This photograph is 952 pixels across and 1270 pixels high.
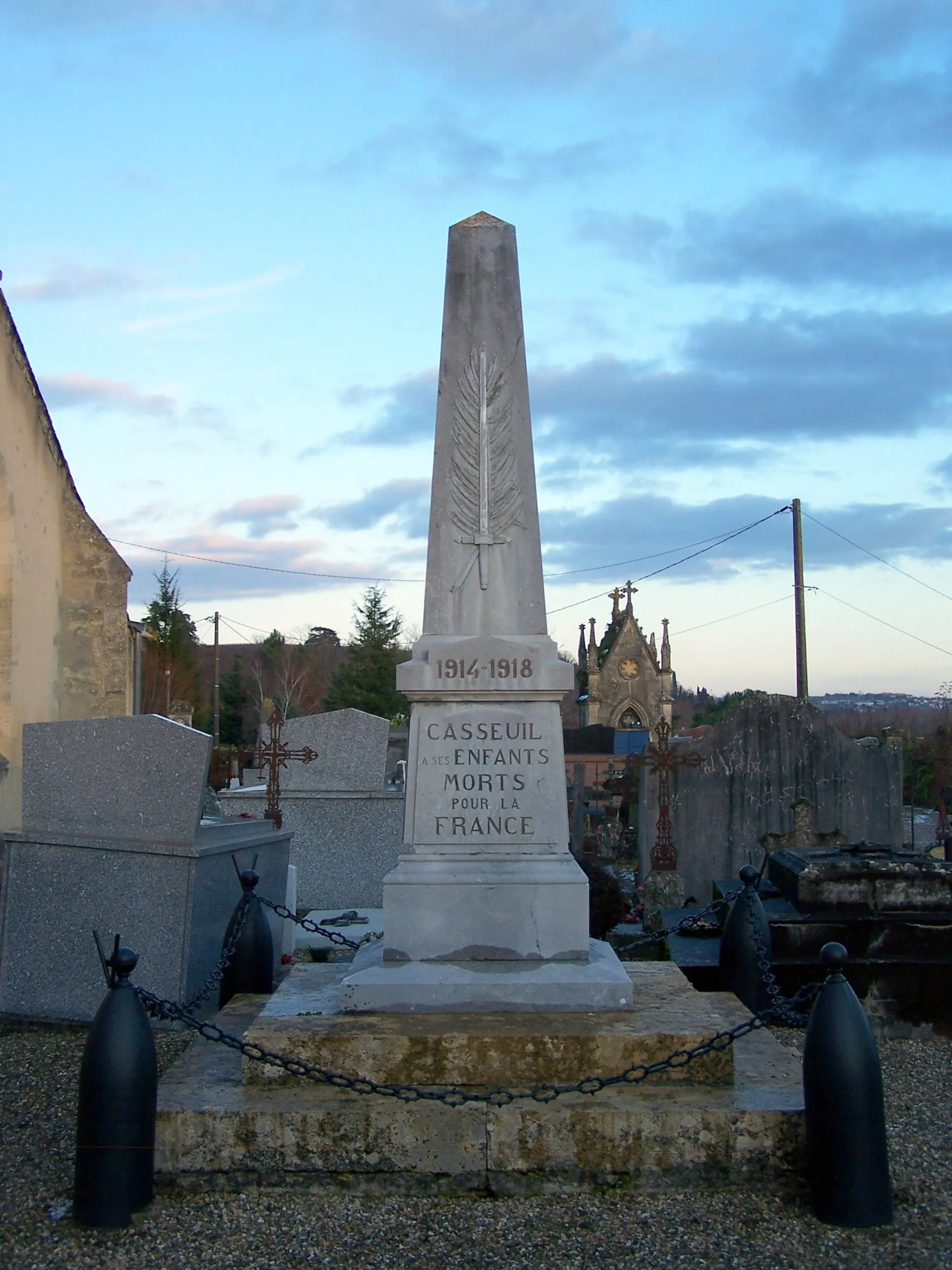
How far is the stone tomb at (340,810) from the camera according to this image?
1123 centimetres

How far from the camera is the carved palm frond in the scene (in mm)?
5547

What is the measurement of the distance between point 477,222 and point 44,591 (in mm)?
7668

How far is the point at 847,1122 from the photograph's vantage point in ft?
12.3

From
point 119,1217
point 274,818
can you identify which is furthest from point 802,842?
point 119,1217

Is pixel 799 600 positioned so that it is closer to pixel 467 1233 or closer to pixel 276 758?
pixel 276 758

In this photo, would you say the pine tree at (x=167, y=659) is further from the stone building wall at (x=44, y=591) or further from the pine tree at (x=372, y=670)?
the stone building wall at (x=44, y=591)

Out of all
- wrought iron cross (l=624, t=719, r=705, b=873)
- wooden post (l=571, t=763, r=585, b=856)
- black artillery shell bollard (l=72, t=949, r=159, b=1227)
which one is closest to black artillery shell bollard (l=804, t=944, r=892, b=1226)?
black artillery shell bollard (l=72, t=949, r=159, b=1227)

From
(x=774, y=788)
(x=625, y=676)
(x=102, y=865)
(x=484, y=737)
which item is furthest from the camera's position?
(x=625, y=676)

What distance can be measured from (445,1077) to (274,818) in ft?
22.6

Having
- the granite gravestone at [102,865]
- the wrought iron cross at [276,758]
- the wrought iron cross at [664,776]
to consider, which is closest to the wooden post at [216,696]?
the wrought iron cross at [276,758]

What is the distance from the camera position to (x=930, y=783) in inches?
695

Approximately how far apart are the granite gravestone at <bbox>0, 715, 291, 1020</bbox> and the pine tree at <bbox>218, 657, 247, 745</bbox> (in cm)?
3796

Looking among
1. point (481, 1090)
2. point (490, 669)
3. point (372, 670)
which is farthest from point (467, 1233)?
point (372, 670)

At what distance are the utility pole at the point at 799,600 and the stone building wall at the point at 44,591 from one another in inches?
525
